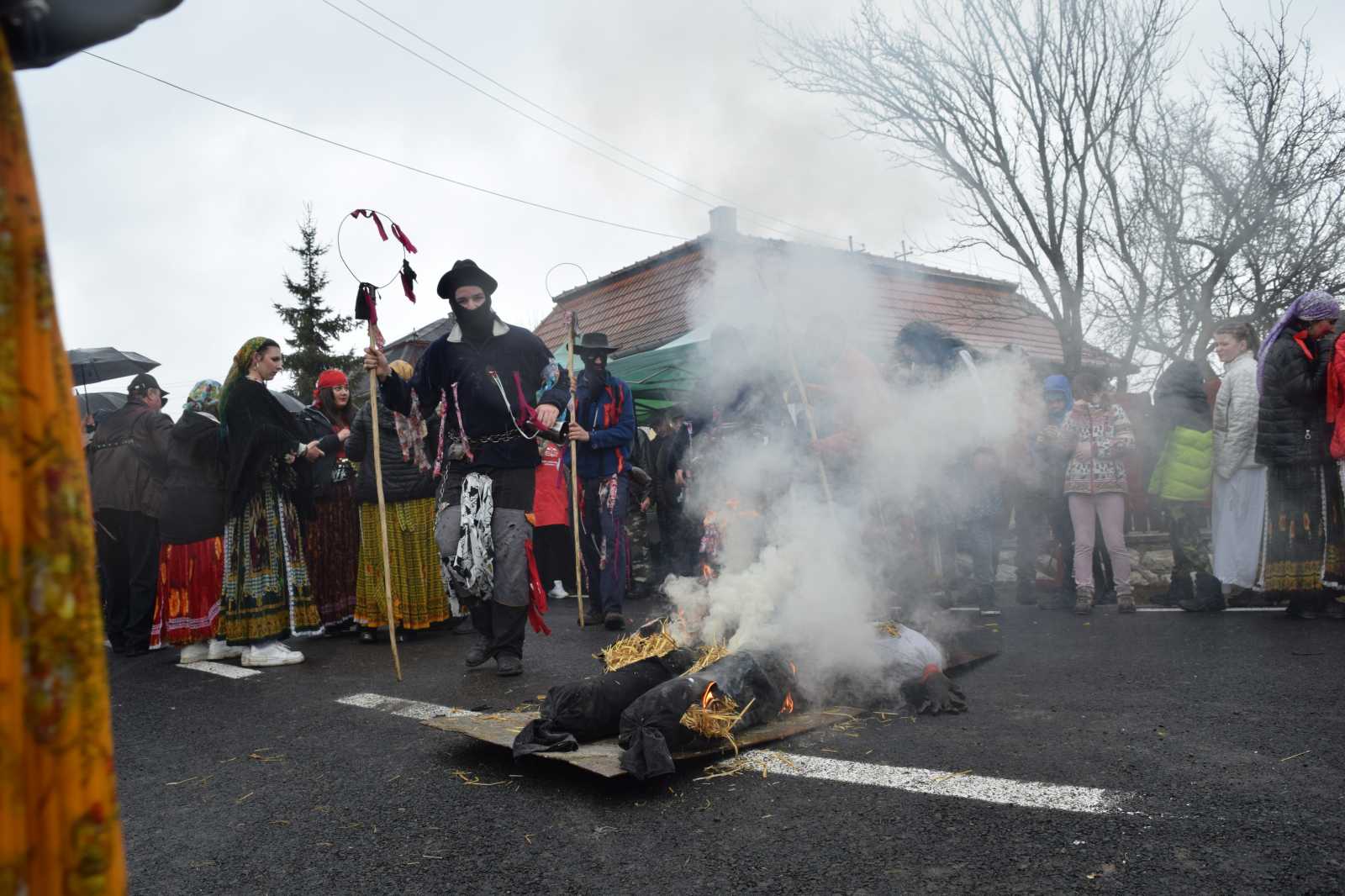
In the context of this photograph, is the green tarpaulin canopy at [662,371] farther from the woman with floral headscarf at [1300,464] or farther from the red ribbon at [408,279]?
the woman with floral headscarf at [1300,464]

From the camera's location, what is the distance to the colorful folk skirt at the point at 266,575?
624 cm

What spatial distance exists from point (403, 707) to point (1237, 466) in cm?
594

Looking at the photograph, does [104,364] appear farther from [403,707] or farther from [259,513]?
[403,707]

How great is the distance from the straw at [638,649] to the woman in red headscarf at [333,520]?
12.8ft

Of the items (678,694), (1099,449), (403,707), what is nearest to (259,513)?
(403,707)

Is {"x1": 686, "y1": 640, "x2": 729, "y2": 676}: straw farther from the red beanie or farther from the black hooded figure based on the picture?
the red beanie

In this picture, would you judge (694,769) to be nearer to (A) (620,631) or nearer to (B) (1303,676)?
(B) (1303,676)

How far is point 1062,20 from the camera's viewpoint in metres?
10.0

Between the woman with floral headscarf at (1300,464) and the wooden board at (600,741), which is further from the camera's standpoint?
the woman with floral headscarf at (1300,464)

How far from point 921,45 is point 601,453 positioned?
6.07 meters

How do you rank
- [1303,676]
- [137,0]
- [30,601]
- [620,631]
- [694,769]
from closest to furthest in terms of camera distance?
[30,601]
[137,0]
[694,769]
[1303,676]
[620,631]

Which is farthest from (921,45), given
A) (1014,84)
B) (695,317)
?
(695,317)

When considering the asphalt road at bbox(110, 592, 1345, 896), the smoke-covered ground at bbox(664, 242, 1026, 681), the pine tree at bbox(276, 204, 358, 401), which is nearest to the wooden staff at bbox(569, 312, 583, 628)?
the smoke-covered ground at bbox(664, 242, 1026, 681)

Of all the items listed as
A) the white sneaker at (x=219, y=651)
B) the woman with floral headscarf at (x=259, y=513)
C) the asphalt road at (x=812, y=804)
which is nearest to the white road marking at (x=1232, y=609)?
the asphalt road at (x=812, y=804)
